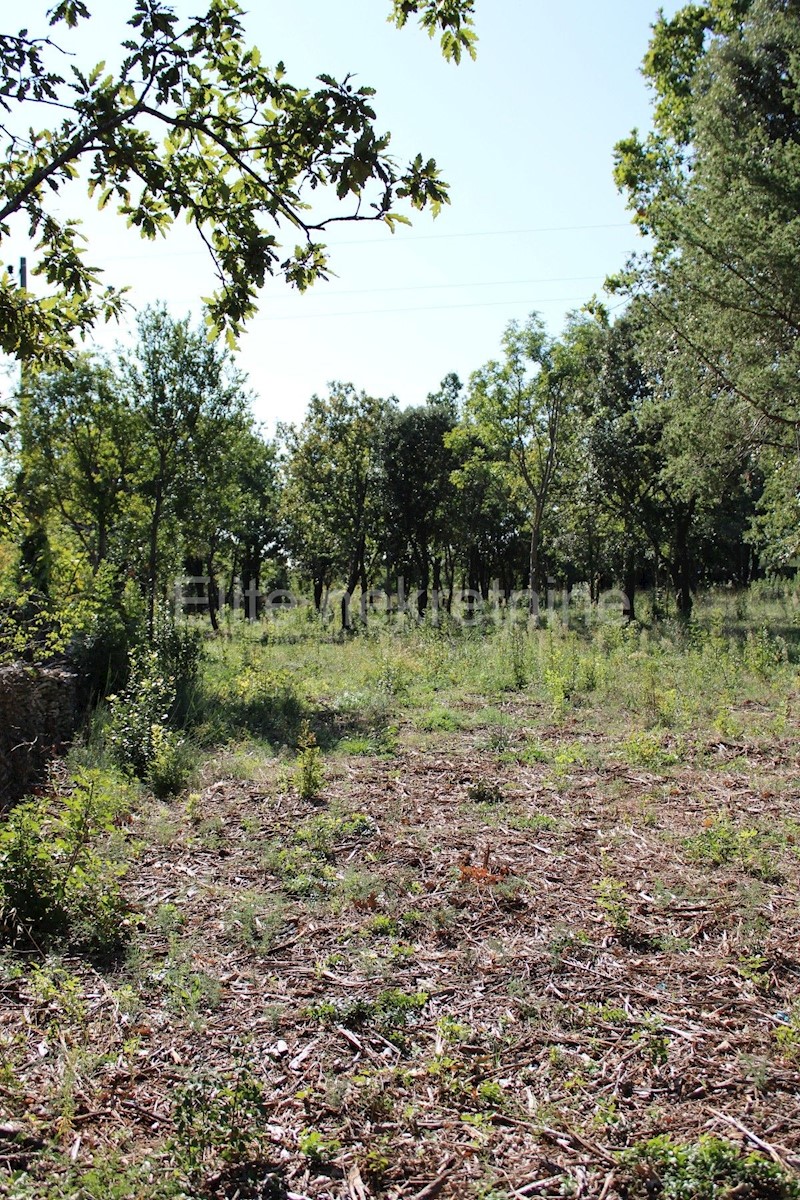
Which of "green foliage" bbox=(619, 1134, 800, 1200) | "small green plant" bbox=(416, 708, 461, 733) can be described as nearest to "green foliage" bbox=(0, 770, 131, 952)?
"green foliage" bbox=(619, 1134, 800, 1200)

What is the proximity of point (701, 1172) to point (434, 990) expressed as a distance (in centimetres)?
150

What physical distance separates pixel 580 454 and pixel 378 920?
58.2 ft

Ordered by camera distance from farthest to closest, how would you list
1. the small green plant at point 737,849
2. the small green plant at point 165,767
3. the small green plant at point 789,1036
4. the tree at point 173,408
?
the tree at point 173,408
the small green plant at point 165,767
the small green plant at point 737,849
the small green plant at point 789,1036

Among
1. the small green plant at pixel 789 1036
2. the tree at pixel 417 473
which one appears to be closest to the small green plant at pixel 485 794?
the small green plant at pixel 789 1036

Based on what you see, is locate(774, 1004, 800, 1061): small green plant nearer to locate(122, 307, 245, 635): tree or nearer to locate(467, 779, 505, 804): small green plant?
locate(467, 779, 505, 804): small green plant

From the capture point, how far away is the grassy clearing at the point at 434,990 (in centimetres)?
268

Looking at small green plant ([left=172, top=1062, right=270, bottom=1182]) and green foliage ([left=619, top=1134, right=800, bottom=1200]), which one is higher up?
small green plant ([left=172, top=1062, right=270, bottom=1182])

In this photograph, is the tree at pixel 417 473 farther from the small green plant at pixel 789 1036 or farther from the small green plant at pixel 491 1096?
the small green plant at pixel 491 1096

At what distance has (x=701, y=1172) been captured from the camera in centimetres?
254

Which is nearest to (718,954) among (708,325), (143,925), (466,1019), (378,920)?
(466,1019)

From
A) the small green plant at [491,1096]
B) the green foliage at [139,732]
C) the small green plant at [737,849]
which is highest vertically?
the green foliage at [139,732]

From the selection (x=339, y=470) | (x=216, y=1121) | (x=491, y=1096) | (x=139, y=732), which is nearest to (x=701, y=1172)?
(x=491, y=1096)

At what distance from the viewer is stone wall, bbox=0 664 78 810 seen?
6684 mm

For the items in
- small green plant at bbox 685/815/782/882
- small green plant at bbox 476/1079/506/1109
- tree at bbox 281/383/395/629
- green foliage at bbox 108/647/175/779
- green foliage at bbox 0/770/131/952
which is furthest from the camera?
tree at bbox 281/383/395/629
